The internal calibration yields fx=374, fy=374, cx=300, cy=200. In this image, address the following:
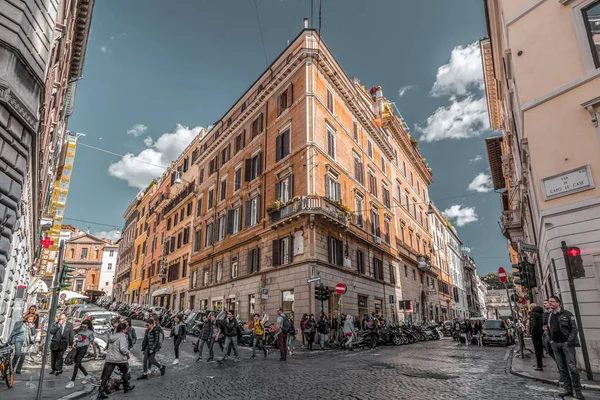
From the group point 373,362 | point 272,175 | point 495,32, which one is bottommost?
point 373,362

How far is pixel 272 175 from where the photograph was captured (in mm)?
25219

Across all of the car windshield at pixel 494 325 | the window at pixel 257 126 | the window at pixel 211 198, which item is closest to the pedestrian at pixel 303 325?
the car windshield at pixel 494 325

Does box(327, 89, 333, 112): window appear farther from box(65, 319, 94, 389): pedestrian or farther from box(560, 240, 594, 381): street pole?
box(65, 319, 94, 389): pedestrian

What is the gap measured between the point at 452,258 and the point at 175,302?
41.8 metres

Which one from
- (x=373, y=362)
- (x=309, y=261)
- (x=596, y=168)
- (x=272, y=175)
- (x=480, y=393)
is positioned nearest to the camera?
(x=480, y=393)

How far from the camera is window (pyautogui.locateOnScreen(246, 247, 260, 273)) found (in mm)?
24312

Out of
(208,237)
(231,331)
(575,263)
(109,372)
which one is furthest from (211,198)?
(575,263)

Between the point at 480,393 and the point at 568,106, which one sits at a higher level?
the point at 568,106

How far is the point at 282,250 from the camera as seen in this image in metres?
22.6

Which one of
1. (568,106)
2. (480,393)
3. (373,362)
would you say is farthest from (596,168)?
(373,362)

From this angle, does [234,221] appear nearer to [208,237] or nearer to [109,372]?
[208,237]

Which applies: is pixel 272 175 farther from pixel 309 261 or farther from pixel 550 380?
pixel 550 380

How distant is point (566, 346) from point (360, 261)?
756 inches

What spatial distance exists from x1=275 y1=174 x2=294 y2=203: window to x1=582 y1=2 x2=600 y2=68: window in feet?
51.8
